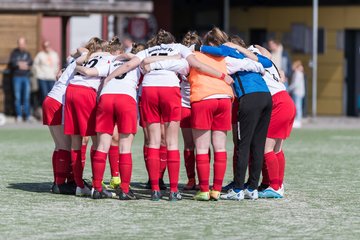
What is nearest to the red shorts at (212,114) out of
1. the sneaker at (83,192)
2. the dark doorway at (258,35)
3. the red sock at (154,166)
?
the red sock at (154,166)

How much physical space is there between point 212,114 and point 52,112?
1926mm

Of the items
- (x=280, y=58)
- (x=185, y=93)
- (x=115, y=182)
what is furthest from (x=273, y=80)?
(x=280, y=58)

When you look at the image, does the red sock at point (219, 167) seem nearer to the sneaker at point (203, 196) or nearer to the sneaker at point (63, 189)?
the sneaker at point (203, 196)

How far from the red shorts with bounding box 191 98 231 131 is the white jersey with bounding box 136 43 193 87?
0.34 m

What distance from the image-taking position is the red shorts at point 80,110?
44.4 feet

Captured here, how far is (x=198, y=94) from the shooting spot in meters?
13.1

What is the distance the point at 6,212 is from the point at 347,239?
345 centimetres

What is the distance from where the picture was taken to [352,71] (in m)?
36.7

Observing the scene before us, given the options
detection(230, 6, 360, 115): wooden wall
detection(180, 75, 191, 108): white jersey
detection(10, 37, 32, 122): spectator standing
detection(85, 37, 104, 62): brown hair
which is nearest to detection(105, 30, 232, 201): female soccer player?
detection(85, 37, 104, 62): brown hair

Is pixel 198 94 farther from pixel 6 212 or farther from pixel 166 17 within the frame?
pixel 166 17

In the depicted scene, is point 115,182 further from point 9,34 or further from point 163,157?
point 9,34

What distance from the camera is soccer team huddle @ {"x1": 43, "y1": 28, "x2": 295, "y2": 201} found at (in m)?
13.1

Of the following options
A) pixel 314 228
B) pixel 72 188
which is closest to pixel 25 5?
pixel 72 188

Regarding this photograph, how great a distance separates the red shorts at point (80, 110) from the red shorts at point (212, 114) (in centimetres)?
112
